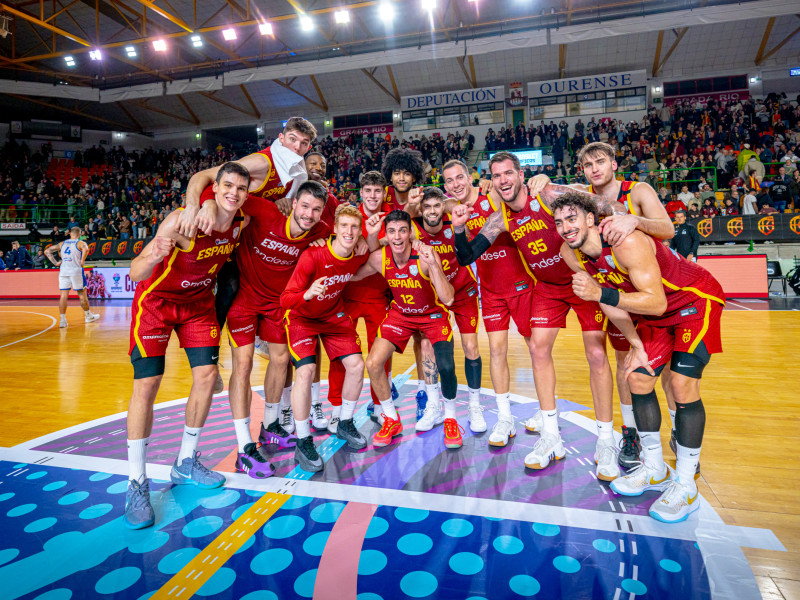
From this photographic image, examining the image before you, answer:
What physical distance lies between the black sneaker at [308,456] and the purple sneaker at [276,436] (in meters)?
0.42

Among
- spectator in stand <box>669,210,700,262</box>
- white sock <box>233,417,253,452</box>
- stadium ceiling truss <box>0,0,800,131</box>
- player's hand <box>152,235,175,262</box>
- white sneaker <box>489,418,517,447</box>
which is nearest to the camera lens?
player's hand <box>152,235,175,262</box>

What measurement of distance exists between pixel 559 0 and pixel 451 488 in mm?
21968

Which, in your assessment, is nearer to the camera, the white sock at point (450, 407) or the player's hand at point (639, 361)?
the player's hand at point (639, 361)

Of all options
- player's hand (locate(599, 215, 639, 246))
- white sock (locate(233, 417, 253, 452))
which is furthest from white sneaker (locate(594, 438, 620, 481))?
white sock (locate(233, 417, 253, 452))

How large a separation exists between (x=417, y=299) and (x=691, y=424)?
2.18m

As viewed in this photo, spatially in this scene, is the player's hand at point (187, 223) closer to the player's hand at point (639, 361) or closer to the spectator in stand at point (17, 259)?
the player's hand at point (639, 361)

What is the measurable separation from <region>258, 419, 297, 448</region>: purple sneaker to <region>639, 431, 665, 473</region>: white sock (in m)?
2.71

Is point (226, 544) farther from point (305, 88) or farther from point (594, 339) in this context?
point (305, 88)

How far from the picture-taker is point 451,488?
310cm

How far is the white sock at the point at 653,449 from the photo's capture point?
9.89 ft

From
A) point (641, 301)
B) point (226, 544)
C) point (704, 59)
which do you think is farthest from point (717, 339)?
point (704, 59)

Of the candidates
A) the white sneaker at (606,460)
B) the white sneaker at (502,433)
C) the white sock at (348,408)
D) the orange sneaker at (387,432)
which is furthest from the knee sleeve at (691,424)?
the white sock at (348,408)

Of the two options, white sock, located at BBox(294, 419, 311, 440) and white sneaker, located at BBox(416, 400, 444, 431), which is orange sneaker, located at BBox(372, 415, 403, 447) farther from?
white sock, located at BBox(294, 419, 311, 440)

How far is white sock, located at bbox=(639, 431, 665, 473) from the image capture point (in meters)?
3.02
